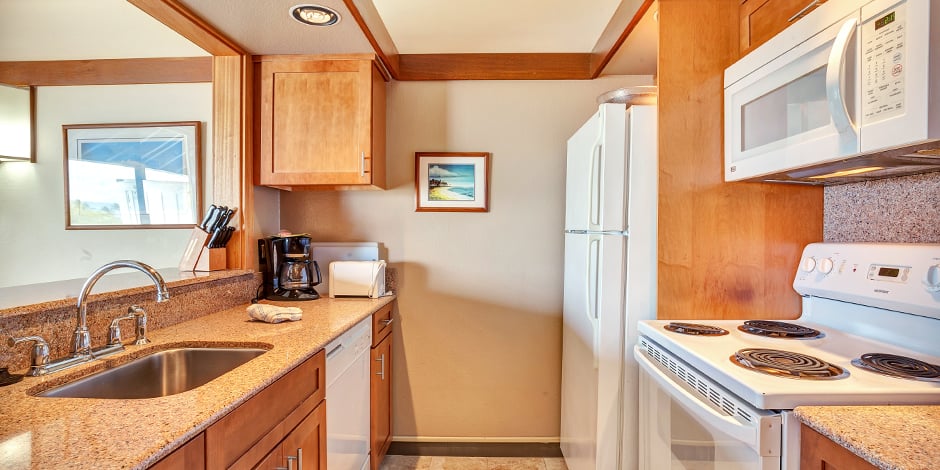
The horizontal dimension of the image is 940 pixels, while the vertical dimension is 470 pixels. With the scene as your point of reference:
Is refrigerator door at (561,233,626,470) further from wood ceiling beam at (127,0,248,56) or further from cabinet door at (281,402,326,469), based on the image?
wood ceiling beam at (127,0,248,56)

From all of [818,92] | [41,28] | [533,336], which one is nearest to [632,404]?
[533,336]

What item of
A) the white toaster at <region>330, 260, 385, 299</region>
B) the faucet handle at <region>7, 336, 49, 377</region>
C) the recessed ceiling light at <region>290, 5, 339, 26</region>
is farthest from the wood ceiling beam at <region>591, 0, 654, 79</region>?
the faucet handle at <region>7, 336, 49, 377</region>

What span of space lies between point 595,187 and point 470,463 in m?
1.67

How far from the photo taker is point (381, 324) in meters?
2.22

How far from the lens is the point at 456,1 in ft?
6.33

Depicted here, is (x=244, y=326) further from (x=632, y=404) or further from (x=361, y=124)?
(x=632, y=404)

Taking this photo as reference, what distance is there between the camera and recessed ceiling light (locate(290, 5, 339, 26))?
168 centimetres

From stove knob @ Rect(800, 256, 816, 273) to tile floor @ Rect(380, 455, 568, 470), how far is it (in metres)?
1.54

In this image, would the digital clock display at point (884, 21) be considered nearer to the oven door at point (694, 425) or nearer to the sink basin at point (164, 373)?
the oven door at point (694, 425)

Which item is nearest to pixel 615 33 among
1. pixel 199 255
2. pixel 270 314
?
pixel 270 314

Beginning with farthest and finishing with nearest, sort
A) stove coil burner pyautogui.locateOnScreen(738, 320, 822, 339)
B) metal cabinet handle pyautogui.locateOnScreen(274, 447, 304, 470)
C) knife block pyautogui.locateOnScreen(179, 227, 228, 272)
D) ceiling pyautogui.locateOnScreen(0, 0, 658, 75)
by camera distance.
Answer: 1. knife block pyautogui.locateOnScreen(179, 227, 228, 272)
2. ceiling pyautogui.locateOnScreen(0, 0, 658, 75)
3. stove coil burner pyautogui.locateOnScreen(738, 320, 822, 339)
4. metal cabinet handle pyautogui.locateOnScreen(274, 447, 304, 470)

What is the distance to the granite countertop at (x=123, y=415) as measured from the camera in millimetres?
674

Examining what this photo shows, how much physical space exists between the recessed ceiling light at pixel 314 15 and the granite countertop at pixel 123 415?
1.27m

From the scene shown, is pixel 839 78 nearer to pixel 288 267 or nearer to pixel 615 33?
pixel 615 33
